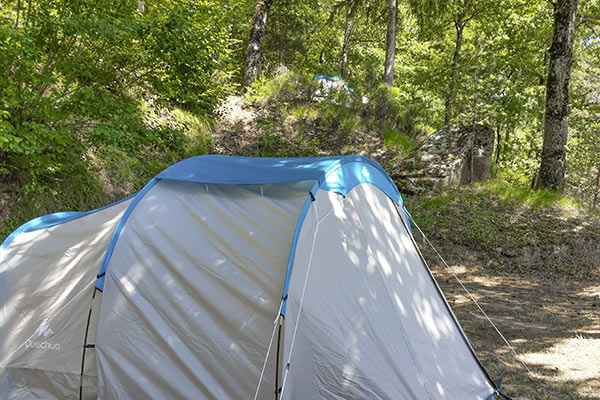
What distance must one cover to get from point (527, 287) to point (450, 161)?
4.02m

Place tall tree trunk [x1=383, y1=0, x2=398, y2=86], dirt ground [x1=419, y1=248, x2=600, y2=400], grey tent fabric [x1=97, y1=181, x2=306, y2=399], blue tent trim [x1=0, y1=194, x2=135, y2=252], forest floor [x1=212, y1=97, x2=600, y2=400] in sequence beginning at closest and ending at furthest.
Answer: grey tent fabric [x1=97, y1=181, x2=306, y2=399], dirt ground [x1=419, y1=248, x2=600, y2=400], blue tent trim [x1=0, y1=194, x2=135, y2=252], forest floor [x1=212, y1=97, x2=600, y2=400], tall tree trunk [x1=383, y1=0, x2=398, y2=86]

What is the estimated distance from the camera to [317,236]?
3.50 metres

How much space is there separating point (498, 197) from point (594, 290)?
3.02 meters

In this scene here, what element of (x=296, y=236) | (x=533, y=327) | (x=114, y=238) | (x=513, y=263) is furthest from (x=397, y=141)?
(x=114, y=238)

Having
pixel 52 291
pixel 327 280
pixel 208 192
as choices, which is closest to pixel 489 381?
pixel 327 280

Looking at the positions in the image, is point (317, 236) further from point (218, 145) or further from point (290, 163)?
point (218, 145)

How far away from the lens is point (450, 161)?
35.3 feet

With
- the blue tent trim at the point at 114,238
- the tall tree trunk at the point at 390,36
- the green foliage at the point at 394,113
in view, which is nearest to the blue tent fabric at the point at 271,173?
the blue tent trim at the point at 114,238

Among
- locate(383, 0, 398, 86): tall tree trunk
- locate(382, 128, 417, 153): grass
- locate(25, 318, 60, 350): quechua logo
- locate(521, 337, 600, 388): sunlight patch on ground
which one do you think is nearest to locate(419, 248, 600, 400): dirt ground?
locate(521, 337, 600, 388): sunlight patch on ground

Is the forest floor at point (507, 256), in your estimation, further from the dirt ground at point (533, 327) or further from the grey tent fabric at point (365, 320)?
the grey tent fabric at point (365, 320)

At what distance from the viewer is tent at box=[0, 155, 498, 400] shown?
3.21 meters

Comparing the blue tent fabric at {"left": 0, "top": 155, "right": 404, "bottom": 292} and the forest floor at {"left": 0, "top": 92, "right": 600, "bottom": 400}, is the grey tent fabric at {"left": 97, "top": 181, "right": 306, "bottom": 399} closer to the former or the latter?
the blue tent fabric at {"left": 0, "top": 155, "right": 404, "bottom": 292}

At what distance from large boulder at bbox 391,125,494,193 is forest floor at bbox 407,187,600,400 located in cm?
48

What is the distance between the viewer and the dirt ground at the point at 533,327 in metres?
4.04
